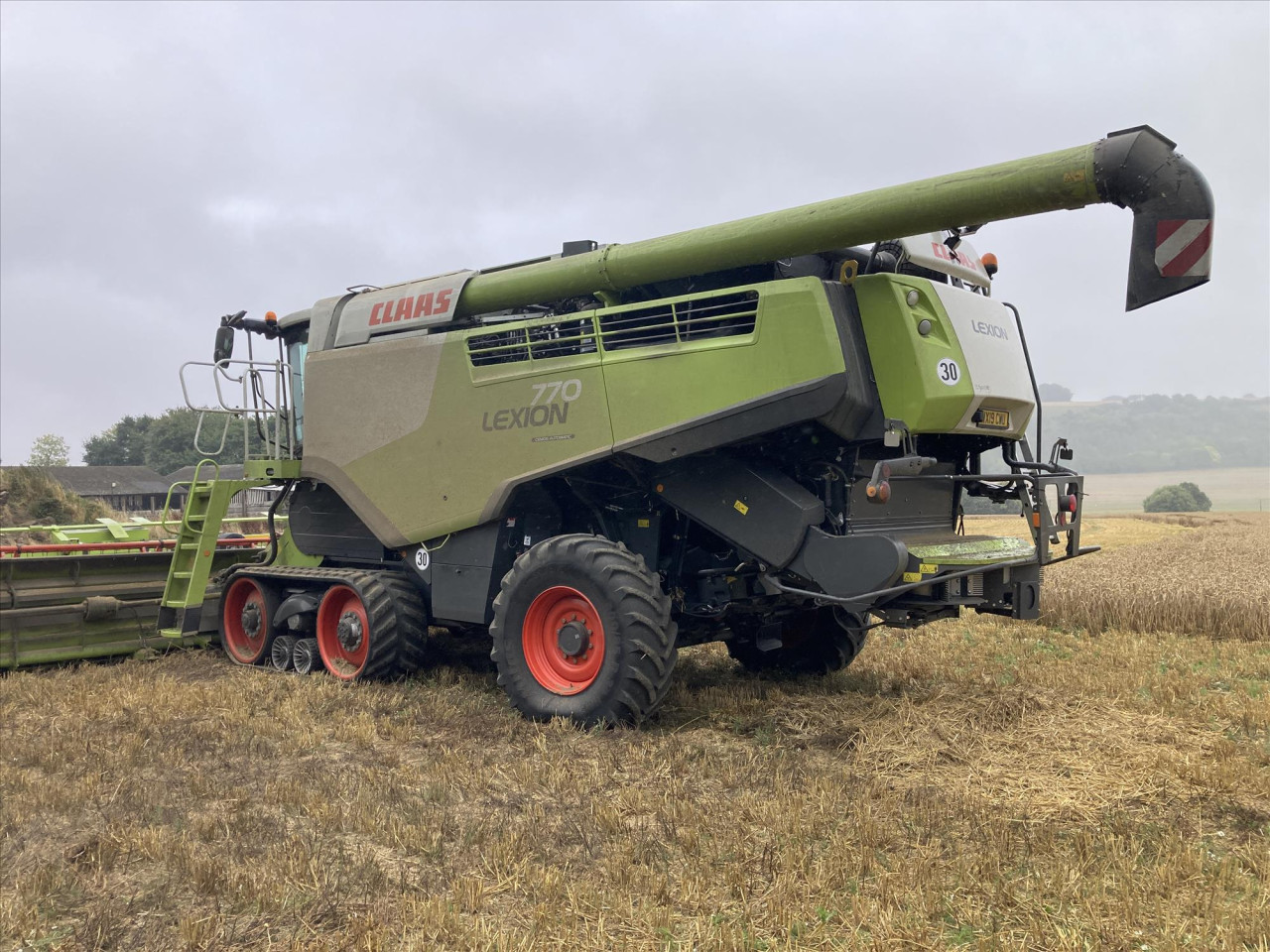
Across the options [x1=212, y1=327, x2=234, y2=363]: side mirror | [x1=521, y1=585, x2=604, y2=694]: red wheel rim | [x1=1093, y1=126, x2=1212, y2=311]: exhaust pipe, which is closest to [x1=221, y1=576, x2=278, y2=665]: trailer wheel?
[x1=212, y1=327, x2=234, y2=363]: side mirror

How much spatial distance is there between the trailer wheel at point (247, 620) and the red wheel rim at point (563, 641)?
9.98 ft

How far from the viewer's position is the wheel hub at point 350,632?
745 cm

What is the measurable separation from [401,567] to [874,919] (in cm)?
541

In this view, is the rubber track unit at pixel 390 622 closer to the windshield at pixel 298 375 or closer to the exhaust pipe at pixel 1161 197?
the windshield at pixel 298 375

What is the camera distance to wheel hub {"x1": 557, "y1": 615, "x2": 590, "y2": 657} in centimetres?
604

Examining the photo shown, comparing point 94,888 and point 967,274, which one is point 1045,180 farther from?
point 94,888

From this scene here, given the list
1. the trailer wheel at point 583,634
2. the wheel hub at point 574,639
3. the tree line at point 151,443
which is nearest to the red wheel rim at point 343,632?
the trailer wheel at point 583,634

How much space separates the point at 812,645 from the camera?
7.52 m

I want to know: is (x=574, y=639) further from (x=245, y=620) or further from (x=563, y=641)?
(x=245, y=620)

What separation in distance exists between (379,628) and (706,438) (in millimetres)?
2993

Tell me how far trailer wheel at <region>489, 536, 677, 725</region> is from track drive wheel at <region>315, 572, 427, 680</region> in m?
1.12

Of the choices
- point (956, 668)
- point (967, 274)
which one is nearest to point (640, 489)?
point (967, 274)

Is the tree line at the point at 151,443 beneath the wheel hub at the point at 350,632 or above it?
above

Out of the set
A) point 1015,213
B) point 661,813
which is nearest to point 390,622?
point 661,813
